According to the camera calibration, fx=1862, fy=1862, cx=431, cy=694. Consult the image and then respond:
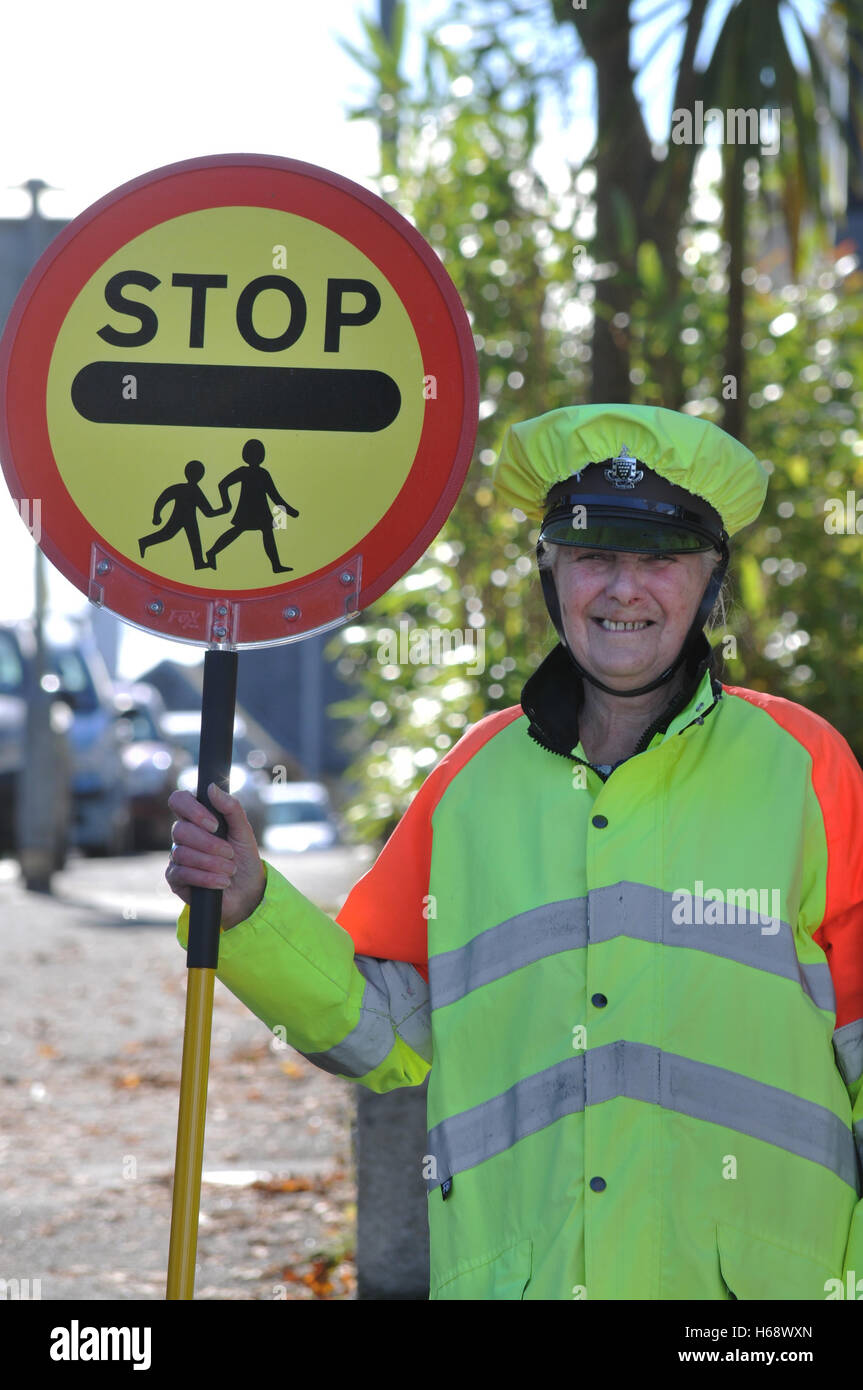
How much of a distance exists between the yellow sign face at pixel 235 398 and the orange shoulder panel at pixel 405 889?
0.37m

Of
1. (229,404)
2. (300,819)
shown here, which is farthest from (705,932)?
(300,819)

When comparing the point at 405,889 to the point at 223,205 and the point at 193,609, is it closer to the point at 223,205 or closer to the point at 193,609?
the point at 193,609

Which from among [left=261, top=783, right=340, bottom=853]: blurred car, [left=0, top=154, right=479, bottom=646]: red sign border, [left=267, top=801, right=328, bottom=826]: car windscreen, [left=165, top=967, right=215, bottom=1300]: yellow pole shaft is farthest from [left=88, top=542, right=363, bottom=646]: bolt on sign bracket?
[left=267, top=801, right=328, bottom=826]: car windscreen

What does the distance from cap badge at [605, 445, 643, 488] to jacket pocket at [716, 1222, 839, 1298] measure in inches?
39.9

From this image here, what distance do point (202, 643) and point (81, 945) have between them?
9272 mm

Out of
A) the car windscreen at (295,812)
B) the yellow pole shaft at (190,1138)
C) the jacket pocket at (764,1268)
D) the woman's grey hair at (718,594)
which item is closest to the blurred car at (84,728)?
the woman's grey hair at (718,594)

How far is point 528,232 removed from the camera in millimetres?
6309

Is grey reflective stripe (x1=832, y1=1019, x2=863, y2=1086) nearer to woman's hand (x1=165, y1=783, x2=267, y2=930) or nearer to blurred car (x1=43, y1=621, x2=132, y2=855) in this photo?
woman's hand (x1=165, y1=783, x2=267, y2=930)

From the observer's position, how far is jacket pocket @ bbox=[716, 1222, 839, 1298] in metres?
2.39

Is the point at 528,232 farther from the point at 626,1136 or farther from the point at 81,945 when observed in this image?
the point at 81,945

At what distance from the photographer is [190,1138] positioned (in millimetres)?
2432

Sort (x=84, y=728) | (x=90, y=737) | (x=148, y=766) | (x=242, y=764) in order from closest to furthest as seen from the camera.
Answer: (x=90, y=737) < (x=84, y=728) < (x=148, y=766) < (x=242, y=764)

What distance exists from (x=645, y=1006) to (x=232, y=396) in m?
0.99
